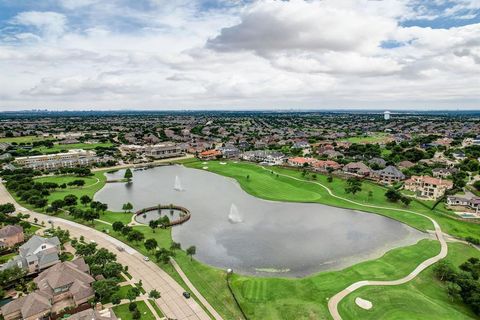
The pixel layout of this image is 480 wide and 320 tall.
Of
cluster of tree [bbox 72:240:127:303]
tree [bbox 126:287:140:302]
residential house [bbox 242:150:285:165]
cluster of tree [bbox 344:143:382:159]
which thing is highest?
cluster of tree [bbox 344:143:382:159]

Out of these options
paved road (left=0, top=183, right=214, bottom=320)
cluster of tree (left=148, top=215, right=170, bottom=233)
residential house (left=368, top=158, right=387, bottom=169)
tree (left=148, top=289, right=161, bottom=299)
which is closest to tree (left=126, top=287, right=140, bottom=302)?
tree (left=148, top=289, right=161, bottom=299)

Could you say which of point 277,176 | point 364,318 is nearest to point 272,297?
point 364,318

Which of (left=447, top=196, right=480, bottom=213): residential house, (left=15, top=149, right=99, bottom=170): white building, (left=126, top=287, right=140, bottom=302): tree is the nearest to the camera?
(left=126, top=287, right=140, bottom=302): tree

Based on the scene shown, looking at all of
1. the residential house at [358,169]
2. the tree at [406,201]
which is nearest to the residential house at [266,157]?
the residential house at [358,169]

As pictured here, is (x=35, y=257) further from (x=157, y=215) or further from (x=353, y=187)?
(x=353, y=187)

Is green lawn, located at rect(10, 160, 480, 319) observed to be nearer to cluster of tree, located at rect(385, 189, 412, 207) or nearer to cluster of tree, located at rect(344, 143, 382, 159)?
cluster of tree, located at rect(385, 189, 412, 207)

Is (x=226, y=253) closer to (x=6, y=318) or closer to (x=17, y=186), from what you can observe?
(x=6, y=318)

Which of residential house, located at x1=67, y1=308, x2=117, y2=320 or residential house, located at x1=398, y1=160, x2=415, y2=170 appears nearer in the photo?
residential house, located at x1=67, y1=308, x2=117, y2=320

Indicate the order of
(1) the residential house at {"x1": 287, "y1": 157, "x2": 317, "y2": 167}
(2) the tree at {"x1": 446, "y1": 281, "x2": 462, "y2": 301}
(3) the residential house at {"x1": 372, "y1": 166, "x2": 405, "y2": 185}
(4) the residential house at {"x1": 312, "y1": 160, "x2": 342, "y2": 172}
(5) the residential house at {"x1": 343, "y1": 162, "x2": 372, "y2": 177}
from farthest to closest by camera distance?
(1) the residential house at {"x1": 287, "y1": 157, "x2": 317, "y2": 167} → (4) the residential house at {"x1": 312, "y1": 160, "x2": 342, "y2": 172} → (5) the residential house at {"x1": 343, "y1": 162, "x2": 372, "y2": 177} → (3) the residential house at {"x1": 372, "y1": 166, "x2": 405, "y2": 185} → (2) the tree at {"x1": 446, "y1": 281, "x2": 462, "y2": 301}
